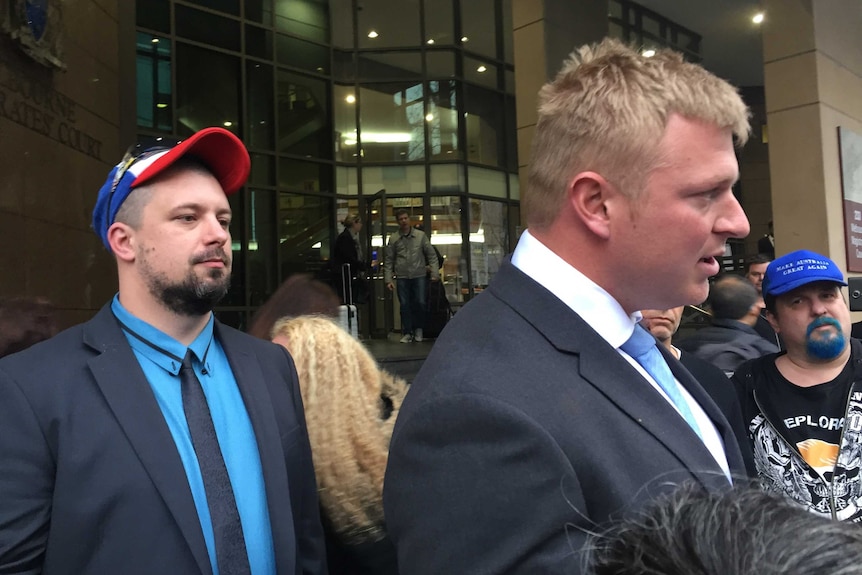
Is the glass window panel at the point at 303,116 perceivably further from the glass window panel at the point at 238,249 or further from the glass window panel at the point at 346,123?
the glass window panel at the point at 238,249

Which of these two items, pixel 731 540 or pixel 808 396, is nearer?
pixel 731 540

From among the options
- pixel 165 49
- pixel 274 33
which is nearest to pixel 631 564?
pixel 165 49

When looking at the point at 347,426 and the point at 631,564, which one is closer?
the point at 631,564

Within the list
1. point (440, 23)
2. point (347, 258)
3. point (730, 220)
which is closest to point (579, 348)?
point (730, 220)

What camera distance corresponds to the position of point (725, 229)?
1201 millimetres

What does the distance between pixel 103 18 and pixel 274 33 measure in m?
6.75

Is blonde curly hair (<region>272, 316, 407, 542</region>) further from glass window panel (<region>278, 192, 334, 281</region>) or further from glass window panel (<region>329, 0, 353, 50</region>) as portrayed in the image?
glass window panel (<region>329, 0, 353, 50</region>)

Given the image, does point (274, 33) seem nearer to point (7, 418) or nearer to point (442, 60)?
point (442, 60)

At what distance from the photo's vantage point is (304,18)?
1470 centimetres

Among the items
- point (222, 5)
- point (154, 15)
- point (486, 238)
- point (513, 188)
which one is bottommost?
point (486, 238)

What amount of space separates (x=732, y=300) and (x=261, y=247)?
36.9 feet

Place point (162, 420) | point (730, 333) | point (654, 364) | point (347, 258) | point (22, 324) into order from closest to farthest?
point (654, 364), point (162, 420), point (22, 324), point (730, 333), point (347, 258)

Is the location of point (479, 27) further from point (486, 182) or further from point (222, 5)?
point (222, 5)

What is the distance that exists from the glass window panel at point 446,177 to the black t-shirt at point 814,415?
1297 cm
